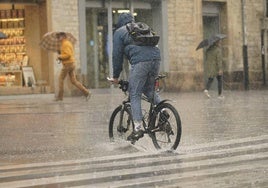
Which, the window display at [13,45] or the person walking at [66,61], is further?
the window display at [13,45]

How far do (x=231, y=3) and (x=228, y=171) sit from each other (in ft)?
73.2

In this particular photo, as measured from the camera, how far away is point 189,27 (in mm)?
27359

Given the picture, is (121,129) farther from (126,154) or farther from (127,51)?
(127,51)

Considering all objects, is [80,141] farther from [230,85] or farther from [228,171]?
[230,85]

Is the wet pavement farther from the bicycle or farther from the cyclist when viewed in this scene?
the cyclist

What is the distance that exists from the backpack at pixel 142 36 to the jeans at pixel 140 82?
27 centimetres

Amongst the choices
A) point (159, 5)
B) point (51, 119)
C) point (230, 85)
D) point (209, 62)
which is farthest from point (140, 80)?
point (230, 85)

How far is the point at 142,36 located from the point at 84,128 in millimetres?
3581

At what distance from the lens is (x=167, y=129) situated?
9125mm

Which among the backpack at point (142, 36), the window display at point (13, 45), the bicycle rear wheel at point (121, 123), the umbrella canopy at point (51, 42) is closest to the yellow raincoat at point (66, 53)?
the umbrella canopy at point (51, 42)

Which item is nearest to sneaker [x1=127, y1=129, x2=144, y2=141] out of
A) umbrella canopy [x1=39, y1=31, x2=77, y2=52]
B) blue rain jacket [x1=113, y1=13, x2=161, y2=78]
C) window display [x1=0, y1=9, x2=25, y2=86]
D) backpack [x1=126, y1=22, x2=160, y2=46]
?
blue rain jacket [x1=113, y1=13, x2=161, y2=78]

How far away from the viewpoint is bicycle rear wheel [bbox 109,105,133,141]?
1002cm

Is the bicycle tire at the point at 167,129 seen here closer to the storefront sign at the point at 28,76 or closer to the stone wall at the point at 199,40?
the storefront sign at the point at 28,76

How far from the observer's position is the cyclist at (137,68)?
934cm
